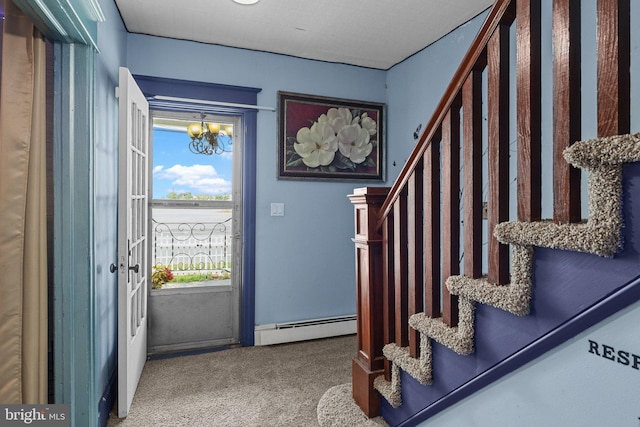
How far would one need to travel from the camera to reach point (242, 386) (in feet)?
7.66

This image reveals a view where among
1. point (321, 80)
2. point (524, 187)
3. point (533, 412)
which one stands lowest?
point (533, 412)

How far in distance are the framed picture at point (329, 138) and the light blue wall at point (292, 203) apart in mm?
75

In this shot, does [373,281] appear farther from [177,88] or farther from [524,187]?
[177,88]

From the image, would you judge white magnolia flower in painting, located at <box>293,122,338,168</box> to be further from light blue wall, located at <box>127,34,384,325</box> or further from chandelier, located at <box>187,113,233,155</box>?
chandelier, located at <box>187,113,233,155</box>

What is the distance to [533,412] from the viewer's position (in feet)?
3.18

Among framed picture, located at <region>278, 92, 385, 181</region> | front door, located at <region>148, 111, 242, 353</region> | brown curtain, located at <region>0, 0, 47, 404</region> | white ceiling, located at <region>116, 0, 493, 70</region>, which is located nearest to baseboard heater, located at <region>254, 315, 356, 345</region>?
front door, located at <region>148, 111, 242, 353</region>

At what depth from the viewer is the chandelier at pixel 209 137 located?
9.68ft

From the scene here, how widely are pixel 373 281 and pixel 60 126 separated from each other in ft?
5.27

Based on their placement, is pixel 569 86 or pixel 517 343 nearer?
pixel 569 86

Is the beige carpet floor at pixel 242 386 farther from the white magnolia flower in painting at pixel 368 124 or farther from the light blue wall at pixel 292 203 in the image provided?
the white magnolia flower in painting at pixel 368 124

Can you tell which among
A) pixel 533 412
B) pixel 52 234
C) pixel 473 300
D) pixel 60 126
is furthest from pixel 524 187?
pixel 52 234

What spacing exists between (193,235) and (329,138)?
141 centimetres

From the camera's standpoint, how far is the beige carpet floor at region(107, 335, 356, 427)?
6.49 feet

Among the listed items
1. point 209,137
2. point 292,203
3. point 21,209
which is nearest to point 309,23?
point 209,137
